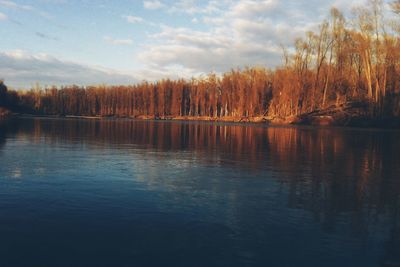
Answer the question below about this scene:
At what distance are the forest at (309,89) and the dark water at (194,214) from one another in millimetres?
57577

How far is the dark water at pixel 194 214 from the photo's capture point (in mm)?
8219

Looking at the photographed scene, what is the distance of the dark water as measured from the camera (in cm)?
822

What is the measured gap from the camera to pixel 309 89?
293 ft

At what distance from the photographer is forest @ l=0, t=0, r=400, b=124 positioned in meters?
73.1

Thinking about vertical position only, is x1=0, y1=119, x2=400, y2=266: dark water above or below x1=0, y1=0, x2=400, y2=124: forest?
below

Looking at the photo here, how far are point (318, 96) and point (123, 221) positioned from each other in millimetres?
82015

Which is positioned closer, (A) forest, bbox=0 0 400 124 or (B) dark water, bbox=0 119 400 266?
(B) dark water, bbox=0 119 400 266

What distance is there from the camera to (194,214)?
11.0 metres

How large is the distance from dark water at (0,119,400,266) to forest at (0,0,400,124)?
57.6m

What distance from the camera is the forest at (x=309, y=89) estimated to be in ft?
240

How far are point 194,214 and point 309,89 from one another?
276 ft

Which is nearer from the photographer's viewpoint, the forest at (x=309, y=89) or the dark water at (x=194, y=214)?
the dark water at (x=194, y=214)

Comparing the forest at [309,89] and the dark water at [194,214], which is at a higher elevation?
the forest at [309,89]

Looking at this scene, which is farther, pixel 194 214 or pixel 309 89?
pixel 309 89
